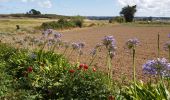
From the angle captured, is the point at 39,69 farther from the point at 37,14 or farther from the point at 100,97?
the point at 37,14

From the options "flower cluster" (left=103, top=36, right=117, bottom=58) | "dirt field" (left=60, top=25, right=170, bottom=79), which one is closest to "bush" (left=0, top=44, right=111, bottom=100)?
"flower cluster" (left=103, top=36, right=117, bottom=58)

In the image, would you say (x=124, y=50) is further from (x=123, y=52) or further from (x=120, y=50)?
(x=123, y=52)

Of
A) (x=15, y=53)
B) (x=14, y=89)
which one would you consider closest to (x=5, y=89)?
(x=14, y=89)


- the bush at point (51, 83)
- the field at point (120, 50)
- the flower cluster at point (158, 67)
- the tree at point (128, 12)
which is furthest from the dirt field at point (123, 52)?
the tree at point (128, 12)

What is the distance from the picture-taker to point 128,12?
141m

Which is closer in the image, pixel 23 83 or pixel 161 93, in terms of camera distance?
pixel 161 93

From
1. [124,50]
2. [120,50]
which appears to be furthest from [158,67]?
[120,50]

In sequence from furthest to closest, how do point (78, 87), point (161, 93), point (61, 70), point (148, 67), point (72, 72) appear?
point (61, 70)
point (72, 72)
point (78, 87)
point (161, 93)
point (148, 67)

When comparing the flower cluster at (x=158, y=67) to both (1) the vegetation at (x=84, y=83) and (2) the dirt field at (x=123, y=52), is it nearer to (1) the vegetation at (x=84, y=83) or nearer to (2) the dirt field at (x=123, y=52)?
(1) the vegetation at (x=84, y=83)

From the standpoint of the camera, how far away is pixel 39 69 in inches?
447

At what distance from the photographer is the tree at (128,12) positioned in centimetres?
14012

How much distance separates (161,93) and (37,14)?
173m

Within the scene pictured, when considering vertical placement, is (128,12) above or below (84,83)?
below

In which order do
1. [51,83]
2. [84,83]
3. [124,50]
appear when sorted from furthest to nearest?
[124,50], [51,83], [84,83]
